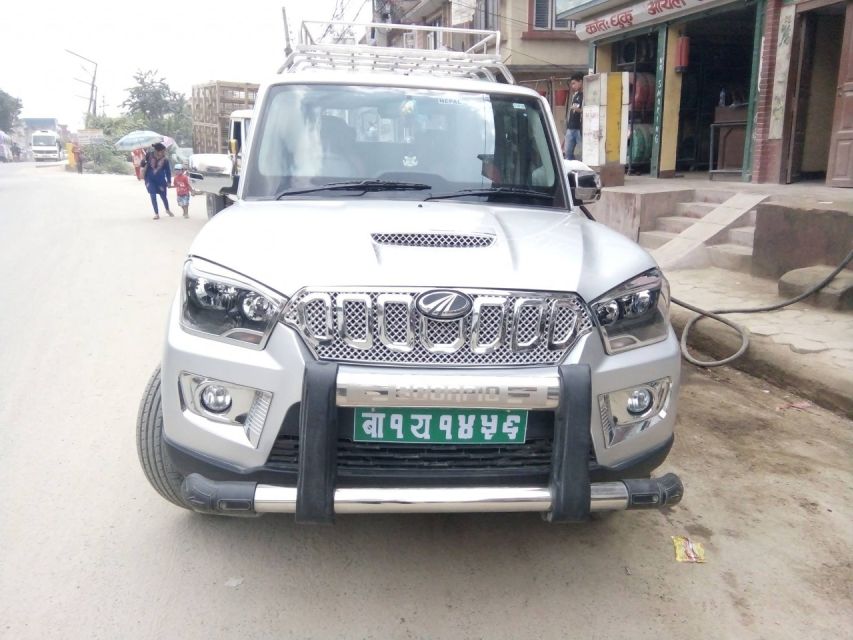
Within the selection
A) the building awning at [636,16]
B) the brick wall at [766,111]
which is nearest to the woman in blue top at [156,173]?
the building awning at [636,16]

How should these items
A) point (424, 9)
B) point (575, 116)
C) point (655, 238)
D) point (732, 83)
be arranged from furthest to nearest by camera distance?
point (424, 9)
point (732, 83)
point (575, 116)
point (655, 238)

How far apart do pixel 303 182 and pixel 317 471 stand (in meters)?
1.64

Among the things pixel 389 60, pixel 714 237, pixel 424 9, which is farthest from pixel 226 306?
pixel 424 9

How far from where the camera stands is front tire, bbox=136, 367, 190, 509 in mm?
2900

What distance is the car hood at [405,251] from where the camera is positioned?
2.38 metres

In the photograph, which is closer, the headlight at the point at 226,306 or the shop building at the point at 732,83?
the headlight at the point at 226,306

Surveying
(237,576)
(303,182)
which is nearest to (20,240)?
(303,182)

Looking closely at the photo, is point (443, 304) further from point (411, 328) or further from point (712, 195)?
point (712, 195)

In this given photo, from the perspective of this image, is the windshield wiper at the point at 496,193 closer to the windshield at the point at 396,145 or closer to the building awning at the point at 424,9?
the windshield at the point at 396,145

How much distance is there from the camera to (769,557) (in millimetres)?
2936

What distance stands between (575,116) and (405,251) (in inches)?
450

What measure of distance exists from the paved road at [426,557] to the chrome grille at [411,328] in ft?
3.03

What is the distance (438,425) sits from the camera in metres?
2.35

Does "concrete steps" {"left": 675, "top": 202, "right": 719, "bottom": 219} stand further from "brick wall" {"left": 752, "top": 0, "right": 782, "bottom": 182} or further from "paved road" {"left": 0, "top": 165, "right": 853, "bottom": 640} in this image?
"paved road" {"left": 0, "top": 165, "right": 853, "bottom": 640}
